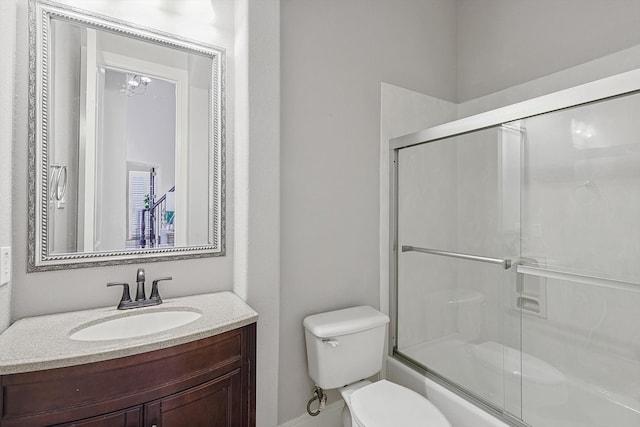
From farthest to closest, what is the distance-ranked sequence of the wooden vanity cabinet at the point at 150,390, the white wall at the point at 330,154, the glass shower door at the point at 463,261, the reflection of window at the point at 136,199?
1. the white wall at the point at 330,154
2. the glass shower door at the point at 463,261
3. the reflection of window at the point at 136,199
4. the wooden vanity cabinet at the point at 150,390

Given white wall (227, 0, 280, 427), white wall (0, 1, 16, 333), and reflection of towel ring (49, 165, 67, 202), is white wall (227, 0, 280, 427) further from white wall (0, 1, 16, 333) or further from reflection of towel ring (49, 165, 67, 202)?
white wall (0, 1, 16, 333)

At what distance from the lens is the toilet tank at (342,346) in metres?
1.60

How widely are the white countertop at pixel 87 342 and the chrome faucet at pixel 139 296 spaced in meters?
0.02

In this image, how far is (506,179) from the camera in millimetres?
1608

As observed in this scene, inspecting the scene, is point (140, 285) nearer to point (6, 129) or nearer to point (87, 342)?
point (87, 342)

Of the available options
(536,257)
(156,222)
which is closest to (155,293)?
(156,222)

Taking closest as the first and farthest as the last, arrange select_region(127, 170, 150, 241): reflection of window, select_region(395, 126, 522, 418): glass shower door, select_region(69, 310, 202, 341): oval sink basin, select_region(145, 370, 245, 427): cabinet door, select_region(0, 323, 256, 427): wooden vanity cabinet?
select_region(0, 323, 256, 427): wooden vanity cabinet < select_region(145, 370, 245, 427): cabinet door < select_region(69, 310, 202, 341): oval sink basin < select_region(127, 170, 150, 241): reflection of window < select_region(395, 126, 522, 418): glass shower door

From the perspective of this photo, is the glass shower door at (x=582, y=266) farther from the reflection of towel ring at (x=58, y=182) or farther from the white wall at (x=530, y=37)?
the reflection of towel ring at (x=58, y=182)

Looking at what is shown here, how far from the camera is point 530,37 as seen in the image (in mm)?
2021

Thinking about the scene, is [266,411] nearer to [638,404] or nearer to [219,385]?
[219,385]

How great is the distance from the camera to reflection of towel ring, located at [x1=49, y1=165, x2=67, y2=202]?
1251 mm

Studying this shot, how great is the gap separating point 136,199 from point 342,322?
3.78ft

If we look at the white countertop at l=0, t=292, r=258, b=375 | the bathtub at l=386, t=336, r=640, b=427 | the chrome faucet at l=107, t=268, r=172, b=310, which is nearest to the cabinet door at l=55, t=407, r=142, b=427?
the white countertop at l=0, t=292, r=258, b=375

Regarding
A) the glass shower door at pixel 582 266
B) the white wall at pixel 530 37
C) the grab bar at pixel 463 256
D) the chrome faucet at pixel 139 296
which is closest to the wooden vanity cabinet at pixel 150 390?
the chrome faucet at pixel 139 296
